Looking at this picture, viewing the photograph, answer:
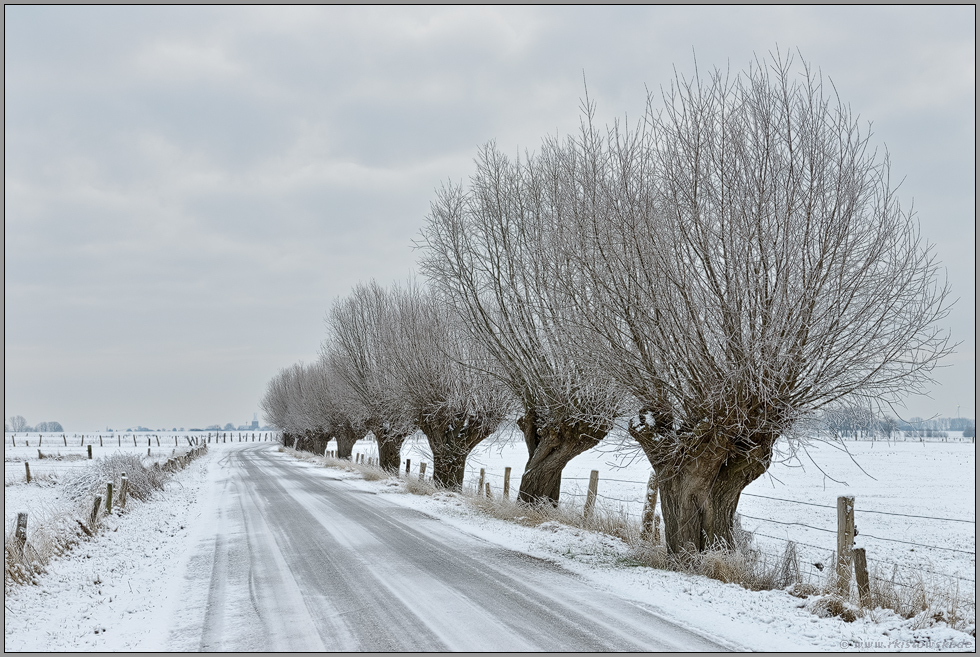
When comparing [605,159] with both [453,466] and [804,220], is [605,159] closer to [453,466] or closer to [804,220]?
[804,220]

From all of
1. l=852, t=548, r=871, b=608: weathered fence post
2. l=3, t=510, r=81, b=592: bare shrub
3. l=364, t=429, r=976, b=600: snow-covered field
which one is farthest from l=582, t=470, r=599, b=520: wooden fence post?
l=3, t=510, r=81, b=592: bare shrub

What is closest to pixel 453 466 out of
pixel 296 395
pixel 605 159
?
pixel 605 159

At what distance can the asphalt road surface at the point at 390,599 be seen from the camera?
227 inches

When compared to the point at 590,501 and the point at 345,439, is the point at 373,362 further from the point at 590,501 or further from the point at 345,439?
the point at 345,439

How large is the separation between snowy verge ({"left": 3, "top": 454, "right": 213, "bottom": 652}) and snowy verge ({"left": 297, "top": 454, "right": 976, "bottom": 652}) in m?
5.11

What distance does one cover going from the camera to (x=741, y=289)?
27.5 ft

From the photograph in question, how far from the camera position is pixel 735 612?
673 centimetres

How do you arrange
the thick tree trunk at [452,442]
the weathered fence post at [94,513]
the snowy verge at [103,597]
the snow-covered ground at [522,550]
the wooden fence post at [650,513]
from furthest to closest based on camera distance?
the thick tree trunk at [452,442], the weathered fence post at [94,513], the wooden fence post at [650,513], the snowy verge at [103,597], the snow-covered ground at [522,550]

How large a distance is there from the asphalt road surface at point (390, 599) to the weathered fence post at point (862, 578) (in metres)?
2.23

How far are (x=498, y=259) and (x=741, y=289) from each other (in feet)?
25.0

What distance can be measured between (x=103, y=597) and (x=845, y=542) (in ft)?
28.8

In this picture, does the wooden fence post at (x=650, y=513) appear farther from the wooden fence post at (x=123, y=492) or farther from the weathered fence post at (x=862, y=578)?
the wooden fence post at (x=123, y=492)

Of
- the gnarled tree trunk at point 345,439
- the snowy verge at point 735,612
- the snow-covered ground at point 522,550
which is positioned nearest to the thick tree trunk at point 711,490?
the snow-covered ground at point 522,550

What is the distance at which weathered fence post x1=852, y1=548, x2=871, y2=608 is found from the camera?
685 centimetres
